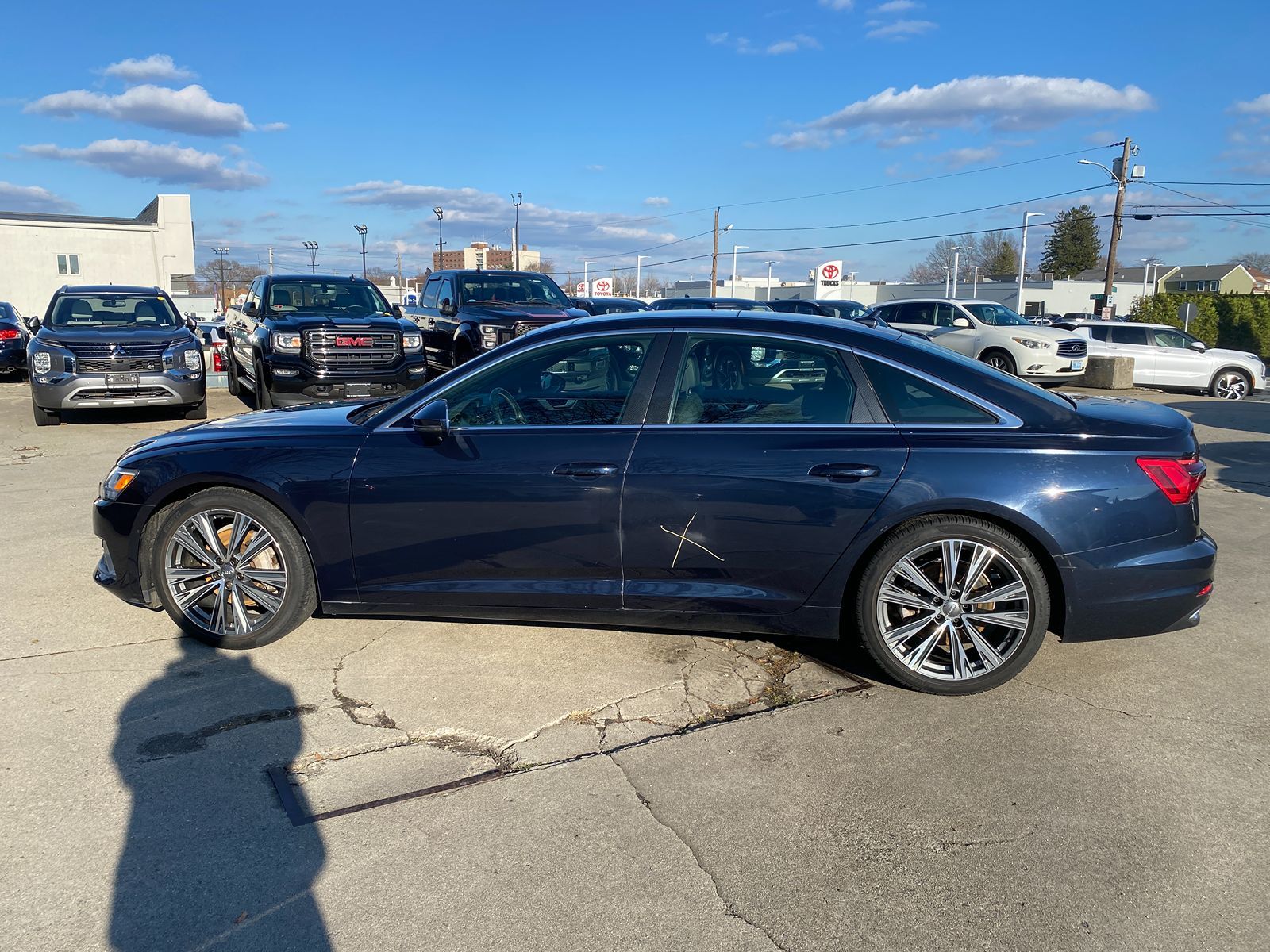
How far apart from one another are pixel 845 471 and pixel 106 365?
35.4ft

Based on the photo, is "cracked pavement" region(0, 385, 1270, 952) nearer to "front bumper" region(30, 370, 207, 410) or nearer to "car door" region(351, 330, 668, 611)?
"car door" region(351, 330, 668, 611)

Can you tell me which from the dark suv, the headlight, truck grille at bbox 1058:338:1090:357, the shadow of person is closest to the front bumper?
the dark suv

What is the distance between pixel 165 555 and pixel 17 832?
1.73 meters

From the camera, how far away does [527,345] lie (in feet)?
14.3

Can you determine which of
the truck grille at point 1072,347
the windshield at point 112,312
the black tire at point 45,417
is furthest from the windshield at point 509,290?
the truck grille at point 1072,347

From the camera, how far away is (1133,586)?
3861mm

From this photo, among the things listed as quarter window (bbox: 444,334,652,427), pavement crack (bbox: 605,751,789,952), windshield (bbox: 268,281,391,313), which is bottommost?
pavement crack (bbox: 605,751,789,952)

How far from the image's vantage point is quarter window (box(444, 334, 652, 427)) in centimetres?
426

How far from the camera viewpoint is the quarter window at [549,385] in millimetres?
4262

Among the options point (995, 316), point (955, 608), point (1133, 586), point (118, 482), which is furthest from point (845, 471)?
point (995, 316)

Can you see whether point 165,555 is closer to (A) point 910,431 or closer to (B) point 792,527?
(B) point 792,527

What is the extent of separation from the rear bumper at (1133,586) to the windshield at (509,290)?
452 inches

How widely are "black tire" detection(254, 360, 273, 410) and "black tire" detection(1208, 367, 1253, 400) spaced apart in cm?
1881

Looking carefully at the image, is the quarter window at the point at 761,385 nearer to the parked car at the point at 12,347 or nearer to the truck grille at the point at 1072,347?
the truck grille at the point at 1072,347
